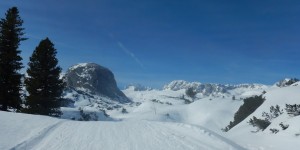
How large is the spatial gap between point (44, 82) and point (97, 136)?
24957 millimetres

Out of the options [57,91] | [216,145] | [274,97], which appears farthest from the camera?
[274,97]

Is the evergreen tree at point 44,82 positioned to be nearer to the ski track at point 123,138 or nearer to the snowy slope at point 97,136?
the snowy slope at point 97,136

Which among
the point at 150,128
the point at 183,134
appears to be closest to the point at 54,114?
the point at 150,128

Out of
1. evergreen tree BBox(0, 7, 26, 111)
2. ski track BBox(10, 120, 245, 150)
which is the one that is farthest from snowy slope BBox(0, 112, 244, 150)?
evergreen tree BBox(0, 7, 26, 111)

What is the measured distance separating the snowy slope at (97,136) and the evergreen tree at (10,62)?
16.5 meters

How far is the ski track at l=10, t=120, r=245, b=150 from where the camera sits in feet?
50.8

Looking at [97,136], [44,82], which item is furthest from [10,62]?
[97,136]

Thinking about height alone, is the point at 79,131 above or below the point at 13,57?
below

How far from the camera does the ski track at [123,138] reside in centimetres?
1549

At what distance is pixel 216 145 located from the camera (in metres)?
17.4

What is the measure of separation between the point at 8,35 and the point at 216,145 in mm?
30534

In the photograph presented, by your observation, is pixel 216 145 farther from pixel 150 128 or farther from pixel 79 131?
pixel 79 131

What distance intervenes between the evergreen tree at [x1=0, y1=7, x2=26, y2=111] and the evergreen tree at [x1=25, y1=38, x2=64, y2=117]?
1.69 metres

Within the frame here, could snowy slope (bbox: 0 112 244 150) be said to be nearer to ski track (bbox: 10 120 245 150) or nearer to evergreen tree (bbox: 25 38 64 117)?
ski track (bbox: 10 120 245 150)
